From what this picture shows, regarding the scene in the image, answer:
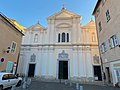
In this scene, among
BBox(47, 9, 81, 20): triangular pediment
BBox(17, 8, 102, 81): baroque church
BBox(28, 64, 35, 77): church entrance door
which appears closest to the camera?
BBox(17, 8, 102, 81): baroque church

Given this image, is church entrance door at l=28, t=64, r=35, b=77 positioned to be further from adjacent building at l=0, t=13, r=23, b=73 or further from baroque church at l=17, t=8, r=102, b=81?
adjacent building at l=0, t=13, r=23, b=73

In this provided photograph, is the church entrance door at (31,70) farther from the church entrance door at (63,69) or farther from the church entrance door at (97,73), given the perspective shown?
the church entrance door at (97,73)

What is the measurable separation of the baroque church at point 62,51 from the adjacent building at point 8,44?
24.3ft

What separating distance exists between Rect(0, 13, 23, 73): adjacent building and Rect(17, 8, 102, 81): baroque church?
741cm

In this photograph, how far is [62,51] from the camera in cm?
2148

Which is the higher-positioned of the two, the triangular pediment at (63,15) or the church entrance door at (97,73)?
the triangular pediment at (63,15)

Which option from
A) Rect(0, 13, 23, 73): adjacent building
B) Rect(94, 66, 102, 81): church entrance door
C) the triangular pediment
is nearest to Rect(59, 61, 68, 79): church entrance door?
Rect(94, 66, 102, 81): church entrance door

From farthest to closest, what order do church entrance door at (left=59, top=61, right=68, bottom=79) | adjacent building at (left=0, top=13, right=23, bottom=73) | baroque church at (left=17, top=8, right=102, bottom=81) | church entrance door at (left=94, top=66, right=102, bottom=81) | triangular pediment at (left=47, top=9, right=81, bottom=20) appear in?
triangular pediment at (left=47, top=9, right=81, bottom=20) < church entrance door at (left=59, top=61, right=68, bottom=79) < baroque church at (left=17, top=8, right=102, bottom=81) < church entrance door at (left=94, top=66, right=102, bottom=81) < adjacent building at (left=0, top=13, right=23, bottom=73)

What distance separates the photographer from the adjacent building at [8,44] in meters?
11.6

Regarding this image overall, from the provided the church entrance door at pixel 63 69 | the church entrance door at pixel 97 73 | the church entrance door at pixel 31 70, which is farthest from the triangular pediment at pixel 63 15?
the church entrance door at pixel 97 73

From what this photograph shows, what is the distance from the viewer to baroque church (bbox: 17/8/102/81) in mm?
19781

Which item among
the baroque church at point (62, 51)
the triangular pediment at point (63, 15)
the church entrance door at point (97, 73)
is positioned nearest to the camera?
the church entrance door at point (97, 73)

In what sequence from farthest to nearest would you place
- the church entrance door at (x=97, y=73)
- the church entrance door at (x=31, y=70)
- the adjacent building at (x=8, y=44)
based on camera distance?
the church entrance door at (x=31, y=70) < the church entrance door at (x=97, y=73) < the adjacent building at (x=8, y=44)

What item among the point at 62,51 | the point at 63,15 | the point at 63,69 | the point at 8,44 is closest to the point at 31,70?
the point at 63,69
